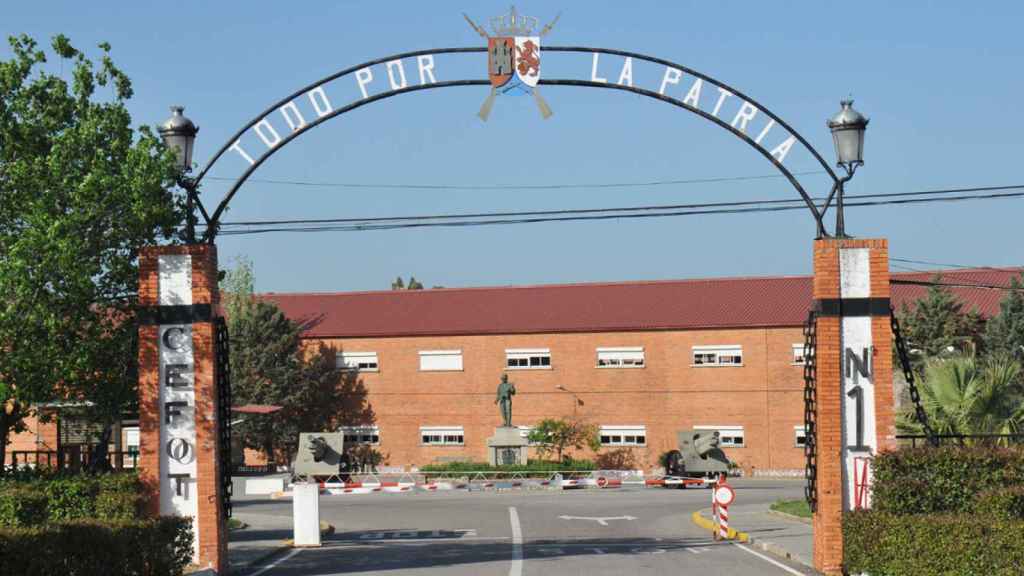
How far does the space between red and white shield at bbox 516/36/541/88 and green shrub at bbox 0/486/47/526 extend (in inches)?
332

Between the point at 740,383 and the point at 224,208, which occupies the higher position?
the point at 224,208

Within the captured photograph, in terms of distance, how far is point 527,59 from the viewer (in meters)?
18.3

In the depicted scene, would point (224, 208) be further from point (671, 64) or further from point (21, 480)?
point (671, 64)

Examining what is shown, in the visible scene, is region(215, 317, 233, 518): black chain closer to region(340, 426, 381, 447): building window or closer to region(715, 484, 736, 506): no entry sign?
region(715, 484, 736, 506): no entry sign

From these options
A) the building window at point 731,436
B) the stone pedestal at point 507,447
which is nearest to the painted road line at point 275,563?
the stone pedestal at point 507,447

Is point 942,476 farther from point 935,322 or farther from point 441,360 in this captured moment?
point 441,360

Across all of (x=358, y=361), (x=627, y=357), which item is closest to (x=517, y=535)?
(x=627, y=357)

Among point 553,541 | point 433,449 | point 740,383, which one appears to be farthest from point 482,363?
point 553,541

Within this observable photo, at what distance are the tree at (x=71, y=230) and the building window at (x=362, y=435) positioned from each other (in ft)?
132

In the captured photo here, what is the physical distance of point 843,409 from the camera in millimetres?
18547

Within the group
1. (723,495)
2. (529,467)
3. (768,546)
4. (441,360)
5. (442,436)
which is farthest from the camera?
(441,360)

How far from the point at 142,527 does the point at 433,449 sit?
143 ft

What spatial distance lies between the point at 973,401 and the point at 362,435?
138 feet

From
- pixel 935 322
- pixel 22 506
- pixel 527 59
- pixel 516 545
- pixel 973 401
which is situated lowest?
pixel 516 545
